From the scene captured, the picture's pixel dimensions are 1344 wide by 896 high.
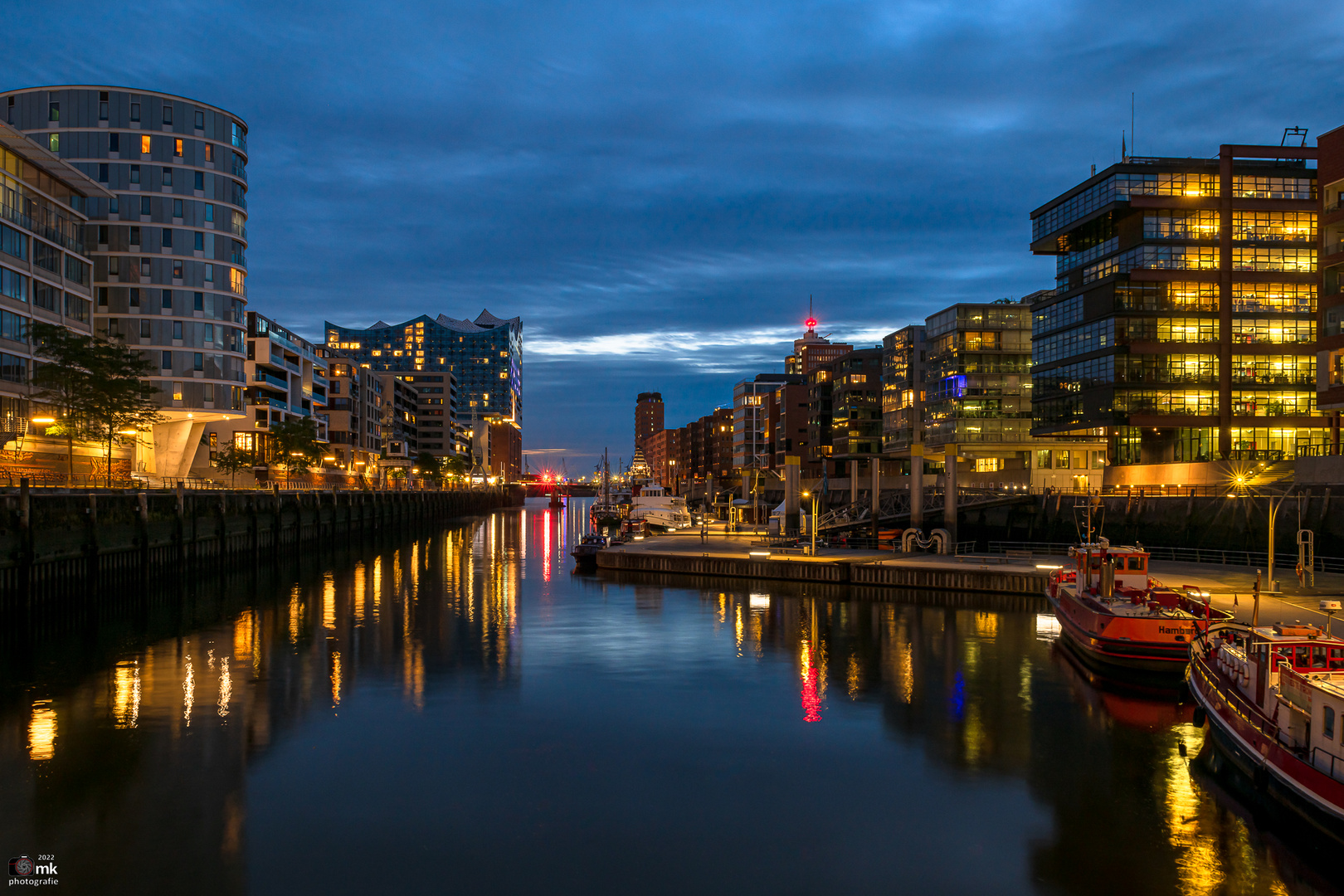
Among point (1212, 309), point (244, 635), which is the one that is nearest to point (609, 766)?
point (244, 635)

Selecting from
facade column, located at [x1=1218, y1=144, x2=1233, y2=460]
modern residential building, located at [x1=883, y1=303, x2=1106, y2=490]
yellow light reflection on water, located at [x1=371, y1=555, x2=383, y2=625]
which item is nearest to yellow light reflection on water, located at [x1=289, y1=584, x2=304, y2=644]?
yellow light reflection on water, located at [x1=371, y1=555, x2=383, y2=625]

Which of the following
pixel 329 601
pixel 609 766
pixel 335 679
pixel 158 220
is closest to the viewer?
pixel 609 766

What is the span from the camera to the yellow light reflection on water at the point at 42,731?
26.2 meters

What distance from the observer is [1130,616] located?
115ft

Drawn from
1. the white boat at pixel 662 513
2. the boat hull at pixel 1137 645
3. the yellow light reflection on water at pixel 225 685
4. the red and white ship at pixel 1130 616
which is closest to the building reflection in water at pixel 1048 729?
the boat hull at pixel 1137 645

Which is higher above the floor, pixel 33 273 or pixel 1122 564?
pixel 33 273

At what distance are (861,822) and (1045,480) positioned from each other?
100007mm

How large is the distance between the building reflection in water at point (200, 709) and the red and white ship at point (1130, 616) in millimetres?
23422

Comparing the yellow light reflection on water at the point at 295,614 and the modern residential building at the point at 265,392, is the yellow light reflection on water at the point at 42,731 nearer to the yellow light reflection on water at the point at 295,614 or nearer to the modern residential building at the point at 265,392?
the yellow light reflection on water at the point at 295,614

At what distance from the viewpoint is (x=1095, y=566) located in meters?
43.3

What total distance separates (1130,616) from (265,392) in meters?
134

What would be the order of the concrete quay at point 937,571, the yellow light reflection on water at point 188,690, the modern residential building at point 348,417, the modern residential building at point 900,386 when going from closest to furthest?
the yellow light reflection on water at point 188,690
the concrete quay at point 937,571
the modern residential building at point 900,386
the modern residential building at point 348,417

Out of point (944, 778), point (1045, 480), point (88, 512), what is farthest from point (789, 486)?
point (944, 778)

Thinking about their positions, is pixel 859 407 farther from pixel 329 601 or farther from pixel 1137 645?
pixel 1137 645
